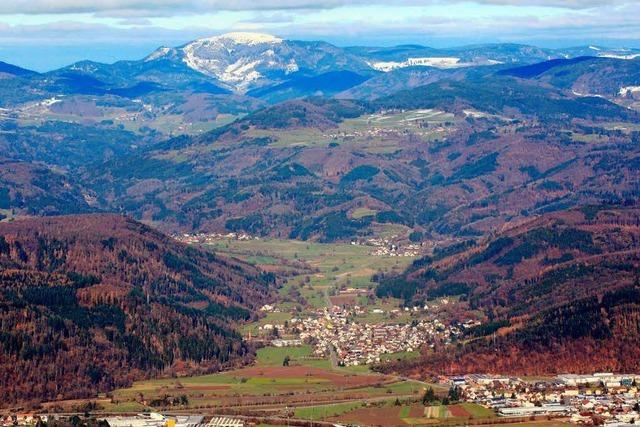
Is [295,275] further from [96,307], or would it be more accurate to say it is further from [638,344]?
[638,344]

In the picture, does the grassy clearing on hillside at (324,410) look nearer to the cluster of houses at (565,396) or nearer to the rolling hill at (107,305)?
the cluster of houses at (565,396)

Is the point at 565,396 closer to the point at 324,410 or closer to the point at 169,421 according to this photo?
the point at 324,410

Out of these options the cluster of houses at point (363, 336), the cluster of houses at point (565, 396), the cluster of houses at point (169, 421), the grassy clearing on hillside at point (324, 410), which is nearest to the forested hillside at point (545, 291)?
the cluster of houses at point (565, 396)

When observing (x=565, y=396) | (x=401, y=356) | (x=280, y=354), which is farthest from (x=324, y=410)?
(x=280, y=354)

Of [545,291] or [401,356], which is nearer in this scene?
[401,356]

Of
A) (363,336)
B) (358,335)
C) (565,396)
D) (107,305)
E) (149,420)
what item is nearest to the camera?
(149,420)

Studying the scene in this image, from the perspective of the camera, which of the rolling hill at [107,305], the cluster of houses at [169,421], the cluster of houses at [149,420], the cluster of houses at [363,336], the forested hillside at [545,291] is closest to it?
the cluster of houses at [149,420]

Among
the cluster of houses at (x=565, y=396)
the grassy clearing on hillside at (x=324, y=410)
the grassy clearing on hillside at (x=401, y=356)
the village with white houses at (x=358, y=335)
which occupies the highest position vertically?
the cluster of houses at (x=565, y=396)
